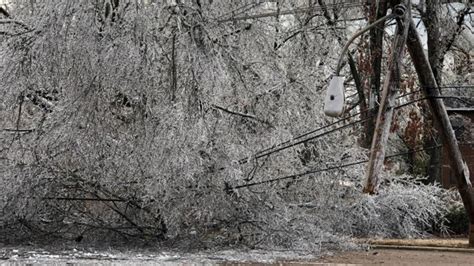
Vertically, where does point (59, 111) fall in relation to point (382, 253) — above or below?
above

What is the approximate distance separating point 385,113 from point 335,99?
4.31ft

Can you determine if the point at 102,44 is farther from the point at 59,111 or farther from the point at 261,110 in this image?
the point at 261,110

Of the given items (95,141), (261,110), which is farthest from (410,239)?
(95,141)

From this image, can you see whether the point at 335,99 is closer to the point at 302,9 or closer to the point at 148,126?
the point at 148,126

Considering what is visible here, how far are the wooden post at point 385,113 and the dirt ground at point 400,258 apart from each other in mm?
1206

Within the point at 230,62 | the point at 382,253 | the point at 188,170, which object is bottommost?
the point at 382,253

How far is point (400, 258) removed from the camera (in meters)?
13.8

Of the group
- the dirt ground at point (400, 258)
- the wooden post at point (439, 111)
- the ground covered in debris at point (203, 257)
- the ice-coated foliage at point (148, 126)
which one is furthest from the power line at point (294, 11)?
the dirt ground at point (400, 258)

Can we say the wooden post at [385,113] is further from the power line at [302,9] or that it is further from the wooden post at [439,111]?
the power line at [302,9]

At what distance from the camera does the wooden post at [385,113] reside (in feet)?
42.2

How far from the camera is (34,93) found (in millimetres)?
13547

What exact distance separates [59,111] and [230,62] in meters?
2.88

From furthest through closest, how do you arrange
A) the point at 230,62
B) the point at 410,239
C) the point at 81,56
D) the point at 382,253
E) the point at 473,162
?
1. the point at 473,162
2. the point at 410,239
3. the point at 382,253
4. the point at 230,62
5. the point at 81,56

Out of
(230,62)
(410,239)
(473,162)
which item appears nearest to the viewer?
(230,62)
